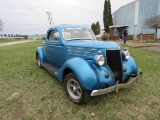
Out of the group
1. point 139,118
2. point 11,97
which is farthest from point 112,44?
point 11,97

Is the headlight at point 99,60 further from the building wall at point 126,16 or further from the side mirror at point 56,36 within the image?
the building wall at point 126,16

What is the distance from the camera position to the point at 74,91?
353cm

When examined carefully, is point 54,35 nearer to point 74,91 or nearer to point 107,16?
point 74,91

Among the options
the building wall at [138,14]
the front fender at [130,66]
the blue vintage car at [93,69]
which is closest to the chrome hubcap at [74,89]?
the blue vintage car at [93,69]

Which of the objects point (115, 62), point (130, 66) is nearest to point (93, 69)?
point (115, 62)

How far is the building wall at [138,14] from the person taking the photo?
82.2ft

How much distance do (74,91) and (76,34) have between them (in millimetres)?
1905

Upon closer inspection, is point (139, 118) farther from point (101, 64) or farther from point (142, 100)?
point (101, 64)

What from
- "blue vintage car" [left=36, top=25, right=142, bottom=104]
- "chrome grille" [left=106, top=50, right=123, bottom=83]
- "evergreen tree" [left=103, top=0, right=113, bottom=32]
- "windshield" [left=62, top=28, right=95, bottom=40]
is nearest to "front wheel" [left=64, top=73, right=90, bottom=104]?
"blue vintage car" [left=36, top=25, right=142, bottom=104]

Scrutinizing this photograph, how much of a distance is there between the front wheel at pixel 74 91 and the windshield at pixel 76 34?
4.78 feet

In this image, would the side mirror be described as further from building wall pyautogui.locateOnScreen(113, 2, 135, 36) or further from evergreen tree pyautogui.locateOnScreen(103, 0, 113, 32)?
evergreen tree pyautogui.locateOnScreen(103, 0, 113, 32)

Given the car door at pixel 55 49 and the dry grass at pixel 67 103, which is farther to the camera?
the car door at pixel 55 49

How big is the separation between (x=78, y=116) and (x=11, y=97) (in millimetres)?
1883

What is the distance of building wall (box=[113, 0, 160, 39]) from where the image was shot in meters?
25.1
